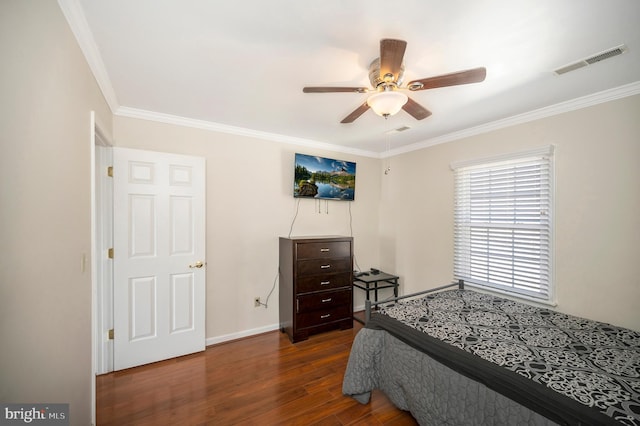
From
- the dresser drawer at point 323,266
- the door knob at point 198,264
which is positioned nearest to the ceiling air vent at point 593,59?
the dresser drawer at point 323,266

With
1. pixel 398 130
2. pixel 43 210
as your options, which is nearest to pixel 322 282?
pixel 398 130

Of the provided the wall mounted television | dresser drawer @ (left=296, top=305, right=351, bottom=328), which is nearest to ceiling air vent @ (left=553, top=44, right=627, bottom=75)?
the wall mounted television

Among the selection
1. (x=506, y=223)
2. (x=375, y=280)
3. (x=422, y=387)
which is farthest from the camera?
(x=375, y=280)

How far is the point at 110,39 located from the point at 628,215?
3958 mm

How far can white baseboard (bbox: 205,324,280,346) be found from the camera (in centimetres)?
297

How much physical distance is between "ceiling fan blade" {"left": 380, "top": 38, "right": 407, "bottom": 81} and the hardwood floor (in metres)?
2.40

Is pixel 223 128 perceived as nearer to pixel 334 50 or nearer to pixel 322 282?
pixel 334 50

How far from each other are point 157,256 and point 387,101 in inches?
103

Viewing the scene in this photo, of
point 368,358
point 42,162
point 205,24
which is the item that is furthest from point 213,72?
point 368,358

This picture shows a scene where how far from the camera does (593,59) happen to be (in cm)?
171

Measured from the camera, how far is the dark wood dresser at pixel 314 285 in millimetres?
3088

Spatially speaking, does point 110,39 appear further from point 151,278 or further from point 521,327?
point 521,327

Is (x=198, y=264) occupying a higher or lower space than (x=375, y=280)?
higher

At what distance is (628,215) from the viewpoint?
2076 millimetres
